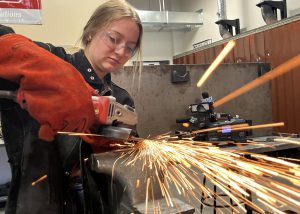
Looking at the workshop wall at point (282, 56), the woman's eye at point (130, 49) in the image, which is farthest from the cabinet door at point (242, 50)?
the woman's eye at point (130, 49)

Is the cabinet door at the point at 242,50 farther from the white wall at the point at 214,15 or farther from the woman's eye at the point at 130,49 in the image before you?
the woman's eye at the point at 130,49

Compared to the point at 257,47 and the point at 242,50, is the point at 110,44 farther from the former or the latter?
the point at 242,50

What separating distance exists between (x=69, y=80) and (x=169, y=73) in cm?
183

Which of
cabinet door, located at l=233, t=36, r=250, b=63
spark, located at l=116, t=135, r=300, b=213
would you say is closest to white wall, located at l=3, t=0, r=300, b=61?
spark, located at l=116, t=135, r=300, b=213

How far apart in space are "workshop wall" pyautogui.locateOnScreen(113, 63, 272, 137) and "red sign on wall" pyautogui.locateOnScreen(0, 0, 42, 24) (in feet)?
2.80

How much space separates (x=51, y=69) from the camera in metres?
0.82

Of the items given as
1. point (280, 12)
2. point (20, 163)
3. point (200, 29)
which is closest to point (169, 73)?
point (20, 163)

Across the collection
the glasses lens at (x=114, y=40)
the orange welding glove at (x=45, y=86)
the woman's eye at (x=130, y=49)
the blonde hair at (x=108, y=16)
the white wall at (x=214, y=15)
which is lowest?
the orange welding glove at (x=45, y=86)

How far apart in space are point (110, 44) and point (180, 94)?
1.45m

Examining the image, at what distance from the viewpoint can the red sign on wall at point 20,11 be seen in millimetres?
2486

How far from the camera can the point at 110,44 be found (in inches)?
50.2

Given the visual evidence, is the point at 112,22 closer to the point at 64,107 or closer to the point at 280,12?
the point at 64,107

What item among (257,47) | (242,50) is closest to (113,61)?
(257,47)

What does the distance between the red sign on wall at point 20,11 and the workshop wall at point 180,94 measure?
0.85 meters
